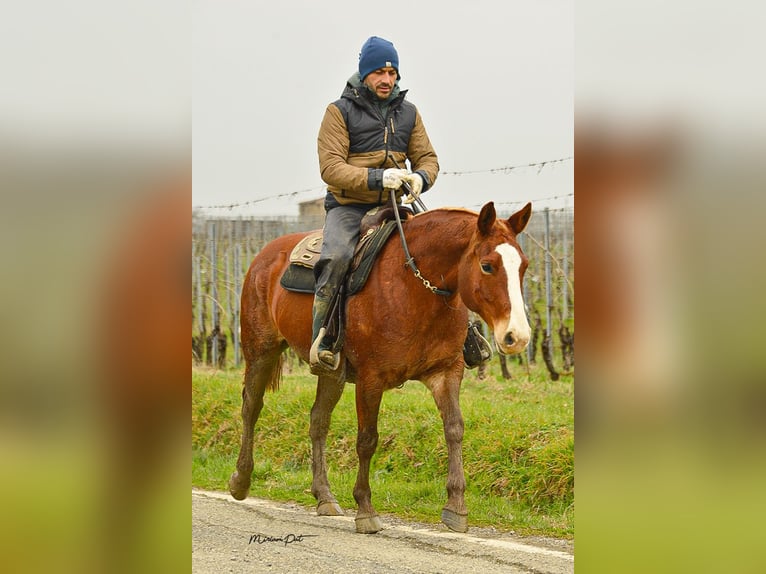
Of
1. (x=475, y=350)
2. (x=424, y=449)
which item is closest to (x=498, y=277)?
(x=475, y=350)

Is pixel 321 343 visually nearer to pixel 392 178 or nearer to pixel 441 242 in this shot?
pixel 441 242

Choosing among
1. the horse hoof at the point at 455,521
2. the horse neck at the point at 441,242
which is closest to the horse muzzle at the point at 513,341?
the horse neck at the point at 441,242

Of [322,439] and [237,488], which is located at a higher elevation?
[322,439]

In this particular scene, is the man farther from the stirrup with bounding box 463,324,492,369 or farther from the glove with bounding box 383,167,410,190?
the stirrup with bounding box 463,324,492,369

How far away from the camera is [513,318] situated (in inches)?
194

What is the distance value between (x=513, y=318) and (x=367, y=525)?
2014 mm

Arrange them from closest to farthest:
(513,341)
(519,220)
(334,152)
Answer: (513,341), (519,220), (334,152)

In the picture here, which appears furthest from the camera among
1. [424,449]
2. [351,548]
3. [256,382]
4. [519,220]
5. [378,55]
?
[424,449]
